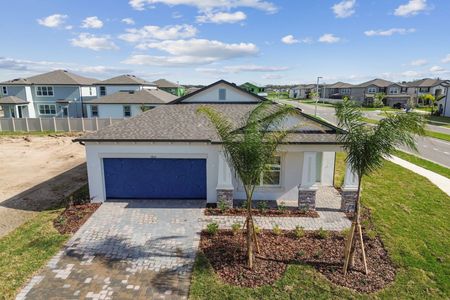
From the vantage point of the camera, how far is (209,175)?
44.0 feet

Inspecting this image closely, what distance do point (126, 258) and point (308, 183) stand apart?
309 inches

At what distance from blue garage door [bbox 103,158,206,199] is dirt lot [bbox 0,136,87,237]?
3107mm

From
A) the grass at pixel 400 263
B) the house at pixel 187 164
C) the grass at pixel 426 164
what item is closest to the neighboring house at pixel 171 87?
the grass at pixel 426 164

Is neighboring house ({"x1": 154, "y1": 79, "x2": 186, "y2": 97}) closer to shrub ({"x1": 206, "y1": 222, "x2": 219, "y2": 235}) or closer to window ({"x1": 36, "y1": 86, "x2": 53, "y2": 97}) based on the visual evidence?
window ({"x1": 36, "y1": 86, "x2": 53, "y2": 97})

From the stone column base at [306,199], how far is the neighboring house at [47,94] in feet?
129

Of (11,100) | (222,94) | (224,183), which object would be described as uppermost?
(222,94)

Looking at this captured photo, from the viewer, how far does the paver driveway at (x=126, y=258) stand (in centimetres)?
763

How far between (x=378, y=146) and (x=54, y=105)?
45625mm

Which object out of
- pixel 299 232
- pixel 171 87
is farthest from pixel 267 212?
pixel 171 87

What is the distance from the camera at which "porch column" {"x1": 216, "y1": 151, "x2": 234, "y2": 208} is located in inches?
507

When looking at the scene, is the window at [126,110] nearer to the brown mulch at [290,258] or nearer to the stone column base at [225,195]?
the stone column base at [225,195]

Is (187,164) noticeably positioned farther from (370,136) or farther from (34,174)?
(34,174)

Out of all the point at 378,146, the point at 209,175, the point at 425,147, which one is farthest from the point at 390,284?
the point at 425,147

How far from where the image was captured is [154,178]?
44.9 ft
